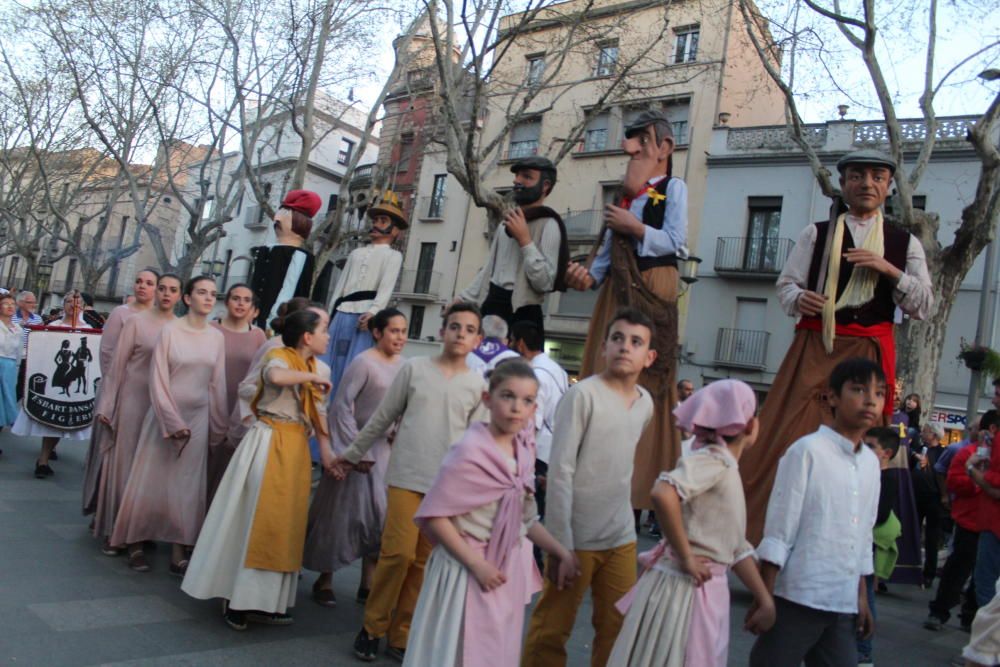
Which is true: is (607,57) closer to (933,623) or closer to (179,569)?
(933,623)

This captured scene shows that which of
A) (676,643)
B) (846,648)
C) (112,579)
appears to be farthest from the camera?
(112,579)

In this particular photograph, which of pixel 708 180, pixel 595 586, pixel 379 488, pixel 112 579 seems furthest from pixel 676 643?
pixel 708 180

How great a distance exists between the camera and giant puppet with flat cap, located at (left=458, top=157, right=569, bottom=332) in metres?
5.09

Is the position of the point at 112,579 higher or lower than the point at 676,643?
lower

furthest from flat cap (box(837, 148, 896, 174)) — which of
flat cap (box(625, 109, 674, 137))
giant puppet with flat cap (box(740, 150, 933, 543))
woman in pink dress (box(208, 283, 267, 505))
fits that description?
woman in pink dress (box(208, 283, 267, 505))

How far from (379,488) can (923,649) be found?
408 centimetres

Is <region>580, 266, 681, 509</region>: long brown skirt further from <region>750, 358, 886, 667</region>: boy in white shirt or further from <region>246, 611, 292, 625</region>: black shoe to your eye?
<region>246, 611, 292, 625</region>: black shoe

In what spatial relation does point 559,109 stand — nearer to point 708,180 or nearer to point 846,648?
point 708,180

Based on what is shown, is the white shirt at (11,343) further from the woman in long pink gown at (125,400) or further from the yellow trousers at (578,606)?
the yellow trousers at (578,606)

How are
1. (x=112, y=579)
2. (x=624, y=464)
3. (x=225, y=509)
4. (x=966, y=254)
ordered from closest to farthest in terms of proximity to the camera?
(x=624, y=464) < (x=225, y=509) < (x=112, y=579) < (x=966, y=254)

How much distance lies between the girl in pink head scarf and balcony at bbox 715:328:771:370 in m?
24.1

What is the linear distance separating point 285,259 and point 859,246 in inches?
179

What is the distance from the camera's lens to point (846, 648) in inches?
132

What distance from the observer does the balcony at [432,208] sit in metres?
36.1
